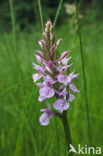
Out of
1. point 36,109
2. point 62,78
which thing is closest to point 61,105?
point 62,78

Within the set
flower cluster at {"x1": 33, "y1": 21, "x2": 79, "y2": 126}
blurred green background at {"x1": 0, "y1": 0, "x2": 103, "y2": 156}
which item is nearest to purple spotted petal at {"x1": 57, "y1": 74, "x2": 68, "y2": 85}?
flower cluster at {"x1": 33, "y1": 21, "x2": 79, "y2": 126}

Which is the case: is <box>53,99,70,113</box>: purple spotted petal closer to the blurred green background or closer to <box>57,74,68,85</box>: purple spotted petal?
<box>57,74,68,85</box>: purple spotted petal

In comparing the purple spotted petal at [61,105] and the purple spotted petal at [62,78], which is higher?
the purple spotted petal at [62,78]

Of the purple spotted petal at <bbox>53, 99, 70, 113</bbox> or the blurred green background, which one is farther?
the blurred green background

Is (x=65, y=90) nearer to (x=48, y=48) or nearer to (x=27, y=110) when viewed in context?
(x=48, y=48)

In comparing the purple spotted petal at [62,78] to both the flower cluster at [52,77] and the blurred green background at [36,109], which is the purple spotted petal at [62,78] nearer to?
the flower cluster at [52,77]

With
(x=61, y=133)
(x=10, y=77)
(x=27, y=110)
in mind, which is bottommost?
(x=61, y=133)

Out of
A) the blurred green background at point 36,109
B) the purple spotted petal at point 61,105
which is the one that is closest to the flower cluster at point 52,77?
the purple spotted petal at point 61,105

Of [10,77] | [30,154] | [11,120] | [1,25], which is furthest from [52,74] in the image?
[1,25]

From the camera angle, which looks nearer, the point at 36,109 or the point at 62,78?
the point at 62,78

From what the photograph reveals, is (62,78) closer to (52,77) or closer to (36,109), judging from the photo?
(52,77)

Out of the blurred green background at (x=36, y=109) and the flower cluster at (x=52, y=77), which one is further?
the blurred green background at (x=36, y=109)
